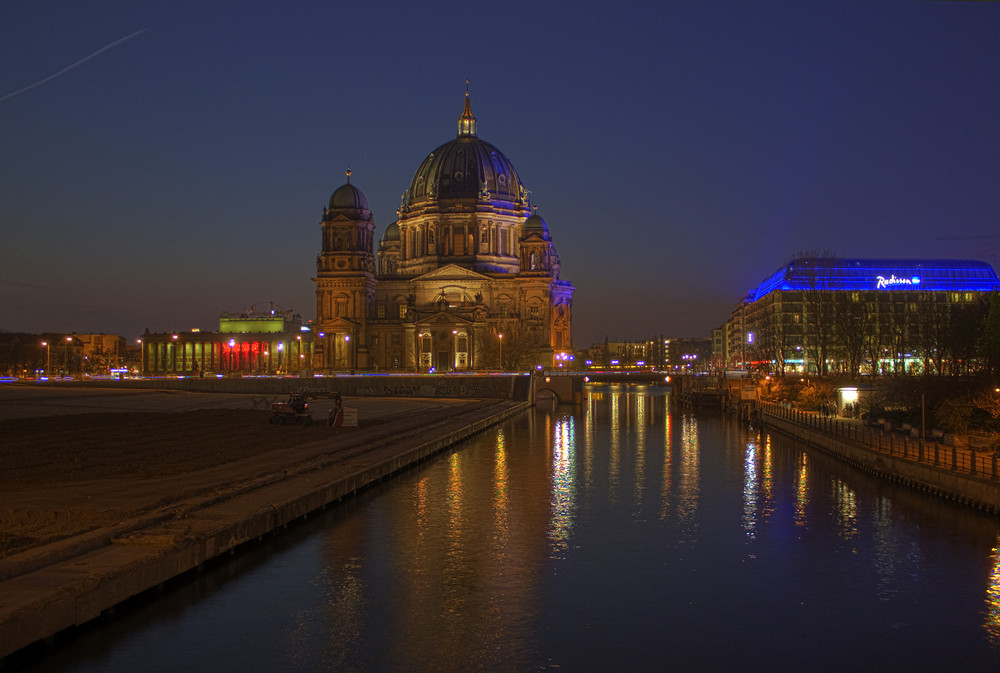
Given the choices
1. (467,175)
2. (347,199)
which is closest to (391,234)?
(467,175)

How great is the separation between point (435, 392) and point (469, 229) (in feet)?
203

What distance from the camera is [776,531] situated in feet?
110

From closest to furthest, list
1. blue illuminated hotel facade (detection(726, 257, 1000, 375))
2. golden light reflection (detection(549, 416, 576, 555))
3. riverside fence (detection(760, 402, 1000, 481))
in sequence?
golden light reflection (detection(549, 416, 576, 555)) < riverside fence (detection(760, 402, 1000, 481)) < blue illuminated hotel facade (detection(726, 257, 1000, 375))

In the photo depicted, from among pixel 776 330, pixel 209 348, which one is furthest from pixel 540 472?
pixel 209 348

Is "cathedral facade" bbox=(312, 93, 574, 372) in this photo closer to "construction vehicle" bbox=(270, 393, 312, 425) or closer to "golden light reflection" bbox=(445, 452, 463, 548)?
"construction vehicle" bbox=(270, 393, 312, 425)

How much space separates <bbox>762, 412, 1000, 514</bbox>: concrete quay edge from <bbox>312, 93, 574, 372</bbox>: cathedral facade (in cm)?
9222

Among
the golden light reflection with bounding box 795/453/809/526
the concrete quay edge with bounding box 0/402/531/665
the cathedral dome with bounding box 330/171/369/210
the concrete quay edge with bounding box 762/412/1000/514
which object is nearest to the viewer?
the concrete quay edge with bounding box 0/402/531/665

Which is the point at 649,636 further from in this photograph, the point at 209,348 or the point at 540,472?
the point at 209,348

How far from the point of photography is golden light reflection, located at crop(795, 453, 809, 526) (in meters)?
36.4

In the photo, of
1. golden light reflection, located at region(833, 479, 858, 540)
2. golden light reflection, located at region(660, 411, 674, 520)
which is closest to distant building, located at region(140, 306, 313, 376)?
golden light reflection, located at region(660, 411, 674, 520)

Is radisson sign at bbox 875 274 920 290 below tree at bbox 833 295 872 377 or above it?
above

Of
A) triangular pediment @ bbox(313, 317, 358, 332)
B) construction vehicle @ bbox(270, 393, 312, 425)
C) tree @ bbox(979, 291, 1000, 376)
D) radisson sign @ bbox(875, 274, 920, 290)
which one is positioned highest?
radisson sign @ bbox(875, 274, 920, 290)

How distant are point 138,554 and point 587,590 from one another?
10.7 metres

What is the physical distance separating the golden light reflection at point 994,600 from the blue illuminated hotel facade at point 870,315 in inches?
Result: 2208
